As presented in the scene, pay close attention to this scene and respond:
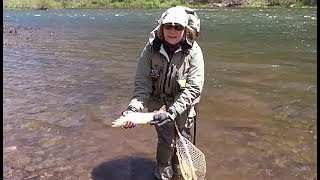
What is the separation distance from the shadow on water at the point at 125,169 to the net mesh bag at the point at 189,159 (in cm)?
89

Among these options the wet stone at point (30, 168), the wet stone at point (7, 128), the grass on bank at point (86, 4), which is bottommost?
the grass on bank at point (86, 4)

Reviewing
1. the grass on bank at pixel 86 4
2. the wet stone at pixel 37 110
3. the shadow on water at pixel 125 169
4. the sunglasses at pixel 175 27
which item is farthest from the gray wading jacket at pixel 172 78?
the grass on bank at pixel 86 4

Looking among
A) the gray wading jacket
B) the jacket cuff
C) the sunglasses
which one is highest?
the sunglasses

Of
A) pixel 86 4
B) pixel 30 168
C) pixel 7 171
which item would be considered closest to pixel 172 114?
pixel 30 168

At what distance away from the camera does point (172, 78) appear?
15.6ft

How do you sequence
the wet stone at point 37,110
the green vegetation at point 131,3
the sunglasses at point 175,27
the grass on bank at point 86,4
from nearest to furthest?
1. the sunglasses at point 175,27
2. the wet stone at point 37,110
3. the green vegetation at point 131,3
4. the grass on bank at point 86,4

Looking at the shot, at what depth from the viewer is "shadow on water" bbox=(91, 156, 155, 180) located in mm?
5676

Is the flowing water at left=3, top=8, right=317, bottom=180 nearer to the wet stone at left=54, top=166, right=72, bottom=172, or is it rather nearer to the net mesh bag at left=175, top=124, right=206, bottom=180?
the wet stone at left=54, top=166, right=72, bottom=172

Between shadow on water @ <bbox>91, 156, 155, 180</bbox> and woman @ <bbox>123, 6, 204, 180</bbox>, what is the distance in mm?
916

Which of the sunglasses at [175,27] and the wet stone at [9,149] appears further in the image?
the wet stone at [9,149]

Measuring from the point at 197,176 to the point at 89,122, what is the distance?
3378 millimetres

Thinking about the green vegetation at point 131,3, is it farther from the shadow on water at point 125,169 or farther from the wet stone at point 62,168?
the wet stone at point 62,168

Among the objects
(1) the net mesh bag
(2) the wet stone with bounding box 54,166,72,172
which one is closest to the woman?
(1) the net mesh bag

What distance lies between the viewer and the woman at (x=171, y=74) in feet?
14.8
